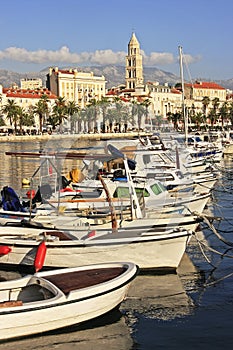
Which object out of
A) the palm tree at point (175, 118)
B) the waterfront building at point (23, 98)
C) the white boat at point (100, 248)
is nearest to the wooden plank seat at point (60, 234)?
the white boat at point (100, 248)

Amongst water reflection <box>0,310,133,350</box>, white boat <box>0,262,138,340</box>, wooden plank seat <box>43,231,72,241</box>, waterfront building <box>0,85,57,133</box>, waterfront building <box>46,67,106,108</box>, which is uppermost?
waterfront building <box>46,67,106,108</box>

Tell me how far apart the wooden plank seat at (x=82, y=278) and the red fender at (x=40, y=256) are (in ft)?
6.44

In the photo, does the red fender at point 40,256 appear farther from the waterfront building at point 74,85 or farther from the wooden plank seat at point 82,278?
the waterfront building at point 74,85

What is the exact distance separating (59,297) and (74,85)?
18242 centimetres

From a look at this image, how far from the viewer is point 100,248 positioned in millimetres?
15281

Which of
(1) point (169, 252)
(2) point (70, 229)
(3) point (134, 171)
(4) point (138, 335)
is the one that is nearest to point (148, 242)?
(1) point (169, 252)

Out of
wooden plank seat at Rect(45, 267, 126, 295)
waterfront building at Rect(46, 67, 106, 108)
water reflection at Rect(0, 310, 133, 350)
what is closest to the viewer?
water reflection at Rect(0, 310, 133, 350)

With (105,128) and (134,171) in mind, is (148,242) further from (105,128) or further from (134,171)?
(105,128)

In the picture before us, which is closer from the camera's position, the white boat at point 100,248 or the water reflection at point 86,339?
the water reflection at point 86,339

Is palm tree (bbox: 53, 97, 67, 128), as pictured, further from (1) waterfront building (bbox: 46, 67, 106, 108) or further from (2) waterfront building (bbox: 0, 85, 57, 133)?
(1) waterfront building (bbox: 46, 67, 106, 108)

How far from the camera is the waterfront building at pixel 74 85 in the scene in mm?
188000

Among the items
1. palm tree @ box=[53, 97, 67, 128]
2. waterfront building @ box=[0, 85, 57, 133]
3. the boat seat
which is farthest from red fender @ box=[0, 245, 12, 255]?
waterfront building @ box=[0, 85, 57, 133]

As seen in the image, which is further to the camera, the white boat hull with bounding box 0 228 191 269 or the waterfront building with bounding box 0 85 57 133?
the waterfront building with bounding box 0 85 57 133

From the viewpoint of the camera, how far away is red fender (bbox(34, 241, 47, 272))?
48.3 ft
